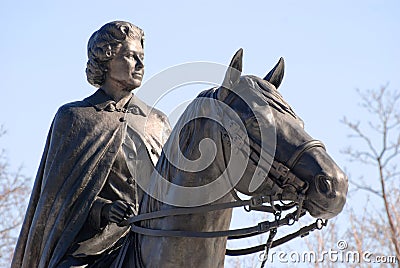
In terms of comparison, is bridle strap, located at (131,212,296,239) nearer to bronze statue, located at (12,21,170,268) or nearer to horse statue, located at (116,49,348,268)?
horse statue, located at (116,49,348,268)

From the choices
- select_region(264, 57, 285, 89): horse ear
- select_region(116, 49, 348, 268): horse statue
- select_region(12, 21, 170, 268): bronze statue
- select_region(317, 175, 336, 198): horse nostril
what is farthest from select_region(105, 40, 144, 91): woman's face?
select_region(317, 175, 336, 198): horse nostril

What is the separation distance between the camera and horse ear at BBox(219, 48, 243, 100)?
4.93 meters

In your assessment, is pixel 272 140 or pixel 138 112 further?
pixel 138 112

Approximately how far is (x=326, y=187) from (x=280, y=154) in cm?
32

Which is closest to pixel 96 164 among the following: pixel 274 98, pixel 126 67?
pixel 126 67

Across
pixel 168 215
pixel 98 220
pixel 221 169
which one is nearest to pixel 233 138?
pixel 221 169

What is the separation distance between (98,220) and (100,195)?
0.92ft

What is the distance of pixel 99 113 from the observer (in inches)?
248

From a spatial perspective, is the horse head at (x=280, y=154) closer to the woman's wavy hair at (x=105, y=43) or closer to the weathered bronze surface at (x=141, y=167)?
the weathered bronze surface at (x=141, y=167)

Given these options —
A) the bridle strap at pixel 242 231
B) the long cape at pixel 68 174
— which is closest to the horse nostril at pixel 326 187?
the bridle strap at pixel 242 231

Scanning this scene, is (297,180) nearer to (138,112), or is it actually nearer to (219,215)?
(219,215)

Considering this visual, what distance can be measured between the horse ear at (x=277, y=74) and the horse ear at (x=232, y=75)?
0.83ft

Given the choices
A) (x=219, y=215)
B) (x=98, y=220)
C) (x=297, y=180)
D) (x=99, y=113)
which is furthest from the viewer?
(x=99, y=113)

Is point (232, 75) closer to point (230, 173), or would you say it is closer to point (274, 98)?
point (274, 98)
